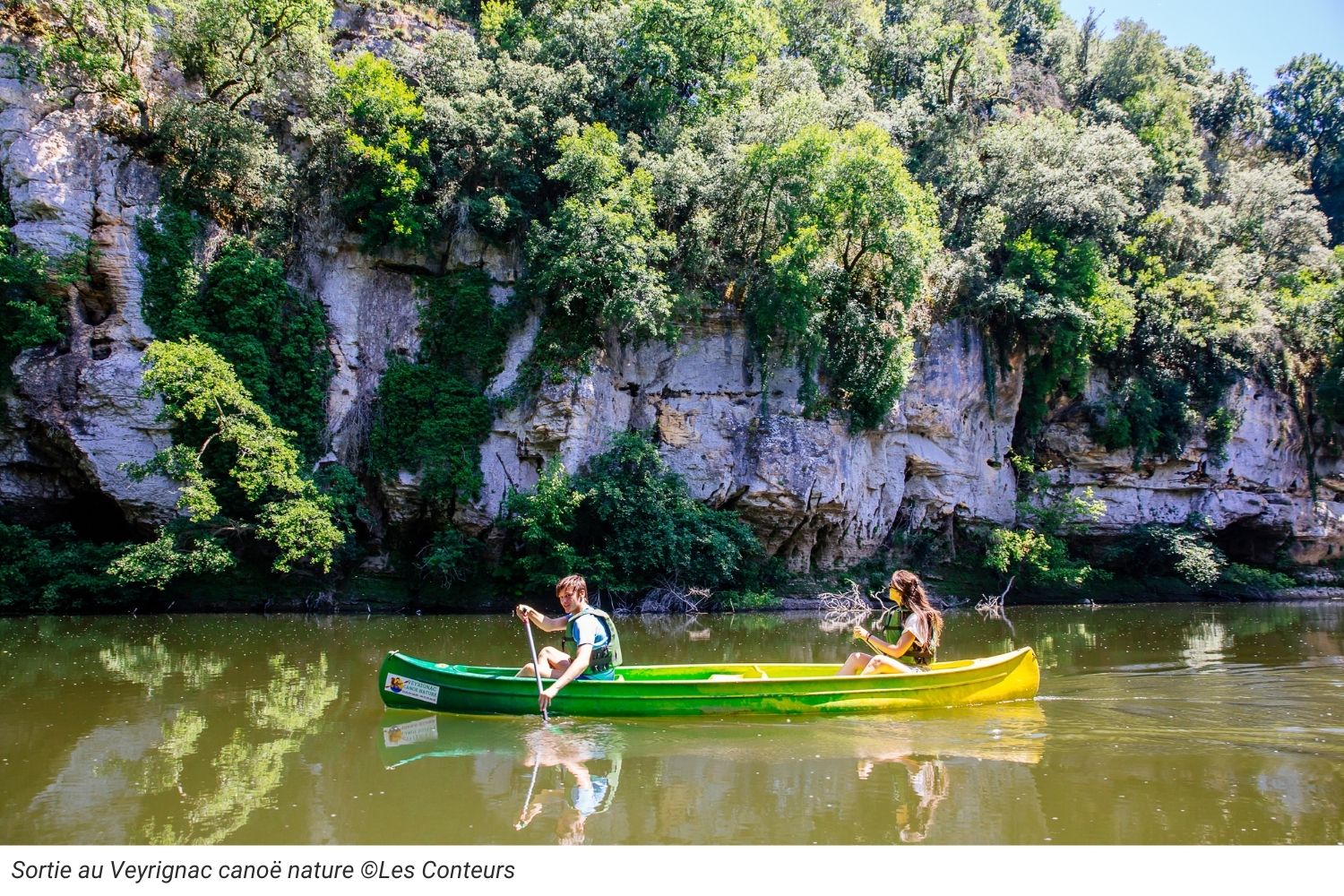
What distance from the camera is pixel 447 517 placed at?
20.5m

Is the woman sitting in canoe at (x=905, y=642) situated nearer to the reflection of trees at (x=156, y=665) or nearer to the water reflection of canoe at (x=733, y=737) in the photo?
the water reflection of canoe at (x=733, y=737)

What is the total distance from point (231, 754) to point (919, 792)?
16.7 feet

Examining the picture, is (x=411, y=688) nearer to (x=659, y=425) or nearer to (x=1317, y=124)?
(x=659, y=425)

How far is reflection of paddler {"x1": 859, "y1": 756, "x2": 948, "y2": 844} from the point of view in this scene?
5.03 meters

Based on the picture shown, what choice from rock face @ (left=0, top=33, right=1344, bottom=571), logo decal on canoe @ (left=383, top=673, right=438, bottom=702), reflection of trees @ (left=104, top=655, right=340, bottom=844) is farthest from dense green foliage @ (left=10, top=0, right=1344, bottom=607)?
logo decal on canoe @ (left=383, top=673, right=438, bottom=702)

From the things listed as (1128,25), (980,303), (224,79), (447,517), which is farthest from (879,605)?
(1128,25)

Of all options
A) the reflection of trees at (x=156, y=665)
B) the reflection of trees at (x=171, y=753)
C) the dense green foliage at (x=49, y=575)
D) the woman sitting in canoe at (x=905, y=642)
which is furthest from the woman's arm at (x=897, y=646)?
the dense green foliage at (x=49, y=575)

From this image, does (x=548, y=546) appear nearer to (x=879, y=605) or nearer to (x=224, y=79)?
(x=879, y=605)

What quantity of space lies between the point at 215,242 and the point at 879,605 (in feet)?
59.3

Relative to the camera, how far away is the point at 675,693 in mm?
8062

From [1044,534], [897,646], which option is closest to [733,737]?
[897,646]

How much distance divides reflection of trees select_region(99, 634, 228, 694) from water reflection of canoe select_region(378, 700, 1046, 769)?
3270 millimetres

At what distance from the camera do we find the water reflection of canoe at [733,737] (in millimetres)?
6828

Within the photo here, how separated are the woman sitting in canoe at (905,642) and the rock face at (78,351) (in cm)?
1552
